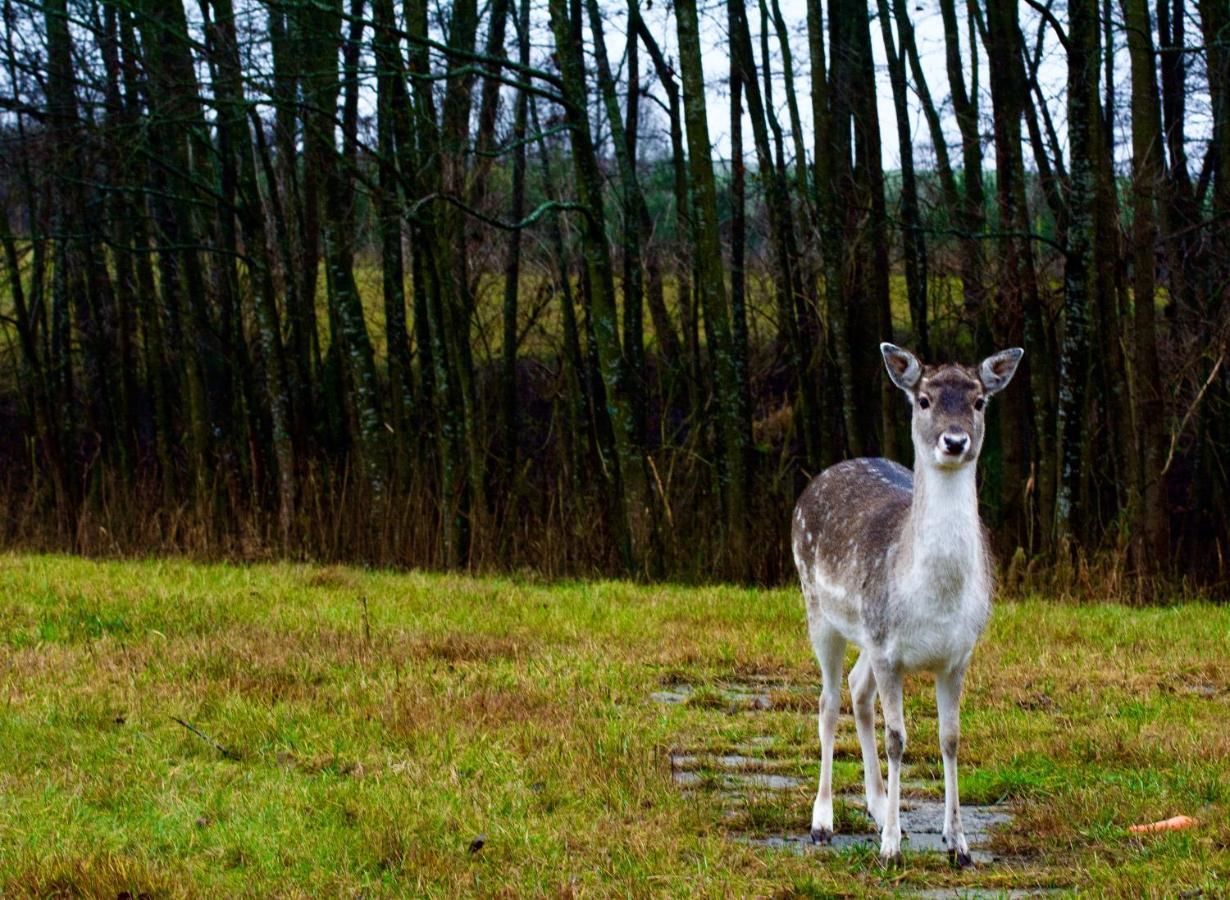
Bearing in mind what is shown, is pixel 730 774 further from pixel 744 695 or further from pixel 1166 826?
pixel 1166 826

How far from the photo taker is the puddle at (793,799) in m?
5.70

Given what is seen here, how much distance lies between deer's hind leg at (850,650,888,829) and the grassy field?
0.26 m

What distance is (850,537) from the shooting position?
248 inches

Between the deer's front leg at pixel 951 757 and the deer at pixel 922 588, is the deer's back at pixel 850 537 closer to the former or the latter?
the deer at pixel 922 588

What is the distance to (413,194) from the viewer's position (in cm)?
1411

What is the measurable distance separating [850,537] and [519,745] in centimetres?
170

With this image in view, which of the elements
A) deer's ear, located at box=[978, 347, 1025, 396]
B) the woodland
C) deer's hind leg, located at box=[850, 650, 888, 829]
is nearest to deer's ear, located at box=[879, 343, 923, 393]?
deer's ear, located at box=[978, 347, 1025, 396]

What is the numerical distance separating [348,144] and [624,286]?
344 cm

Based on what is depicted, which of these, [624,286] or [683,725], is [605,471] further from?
[683,725]

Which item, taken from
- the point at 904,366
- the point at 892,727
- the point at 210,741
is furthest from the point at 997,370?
the point at 210,741

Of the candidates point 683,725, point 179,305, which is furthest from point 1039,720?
point 179,305

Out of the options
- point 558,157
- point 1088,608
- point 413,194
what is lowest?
point 1088,608

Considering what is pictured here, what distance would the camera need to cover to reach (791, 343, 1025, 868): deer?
217 inches

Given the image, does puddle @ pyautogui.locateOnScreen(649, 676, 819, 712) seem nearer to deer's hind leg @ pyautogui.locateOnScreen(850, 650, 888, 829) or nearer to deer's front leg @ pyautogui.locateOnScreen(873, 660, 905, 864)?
deer's hind leg @ pyautogui.locateOnScreen(850, 650, 888, 829)
